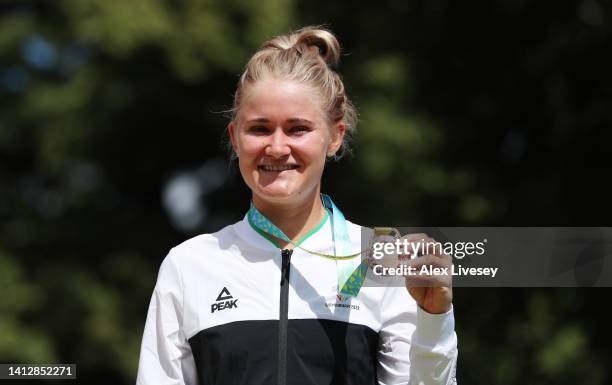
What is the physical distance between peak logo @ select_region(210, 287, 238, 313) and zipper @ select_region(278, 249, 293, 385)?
102mm

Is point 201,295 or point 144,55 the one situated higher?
point 144,55

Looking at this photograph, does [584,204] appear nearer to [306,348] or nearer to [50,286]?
[50,286]

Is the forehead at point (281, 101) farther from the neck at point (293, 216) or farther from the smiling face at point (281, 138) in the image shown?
the neck at point (293, 216)

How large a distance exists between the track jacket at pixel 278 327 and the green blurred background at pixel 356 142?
4.28 metres

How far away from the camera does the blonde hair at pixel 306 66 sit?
244cm

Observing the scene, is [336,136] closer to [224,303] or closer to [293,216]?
[293,216]

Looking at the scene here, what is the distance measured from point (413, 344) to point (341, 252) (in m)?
0.30

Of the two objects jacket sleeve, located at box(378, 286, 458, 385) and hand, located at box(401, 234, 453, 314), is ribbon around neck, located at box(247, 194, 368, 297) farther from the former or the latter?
hand, located at box(401, 234, 453, 314)

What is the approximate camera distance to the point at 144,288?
749cm

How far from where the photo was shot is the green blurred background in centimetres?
677

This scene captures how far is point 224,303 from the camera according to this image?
2.33 meters

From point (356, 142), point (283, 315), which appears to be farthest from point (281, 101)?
point (356, 142)

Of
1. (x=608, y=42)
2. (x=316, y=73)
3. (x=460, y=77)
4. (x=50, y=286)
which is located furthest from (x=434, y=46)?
(x=316, y=73)

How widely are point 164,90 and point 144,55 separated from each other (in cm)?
32
